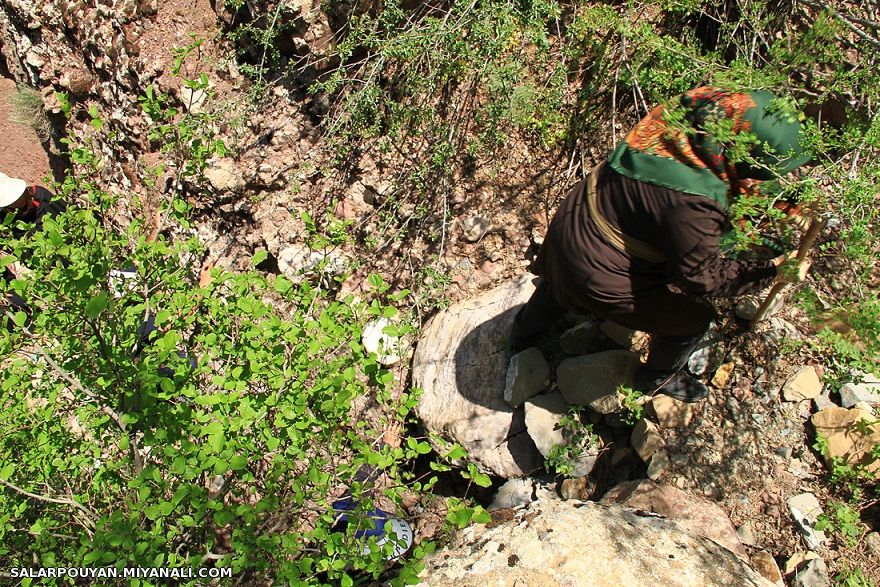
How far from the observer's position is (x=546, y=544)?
7.37 feet

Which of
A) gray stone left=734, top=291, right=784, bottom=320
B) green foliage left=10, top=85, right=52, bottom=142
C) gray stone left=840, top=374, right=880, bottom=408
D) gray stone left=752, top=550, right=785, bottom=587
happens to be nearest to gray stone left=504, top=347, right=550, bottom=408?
gray stone left=734, top=291, right=784, bottom=320

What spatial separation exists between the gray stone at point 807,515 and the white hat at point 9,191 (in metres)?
5.41

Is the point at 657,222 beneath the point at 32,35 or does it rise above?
beneath

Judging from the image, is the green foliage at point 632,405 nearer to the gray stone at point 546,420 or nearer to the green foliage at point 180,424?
the gray stone at point 546,420

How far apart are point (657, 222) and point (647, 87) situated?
1.55 m

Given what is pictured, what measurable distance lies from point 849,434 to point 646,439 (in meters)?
0.88

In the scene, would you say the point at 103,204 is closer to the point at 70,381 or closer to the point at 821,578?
the point at 70,381

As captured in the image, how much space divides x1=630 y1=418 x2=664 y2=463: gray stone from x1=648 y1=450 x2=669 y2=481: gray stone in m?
0.02

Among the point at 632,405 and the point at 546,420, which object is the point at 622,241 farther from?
the point at 546,420

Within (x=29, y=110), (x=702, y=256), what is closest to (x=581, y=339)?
(x=702, y=256)

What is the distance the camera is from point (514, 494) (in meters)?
3.21

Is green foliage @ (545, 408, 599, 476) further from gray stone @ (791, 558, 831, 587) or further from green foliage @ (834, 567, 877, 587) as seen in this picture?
green foliage @ (834, 567, 877, 587)

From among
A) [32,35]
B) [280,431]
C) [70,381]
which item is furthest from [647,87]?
[32,35]

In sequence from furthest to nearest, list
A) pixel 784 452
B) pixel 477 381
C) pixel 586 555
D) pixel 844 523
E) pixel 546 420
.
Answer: pixel 477 381 < pixel 546 420 < pixel 784 452 < pixel 844 523 < pixel 586 555
